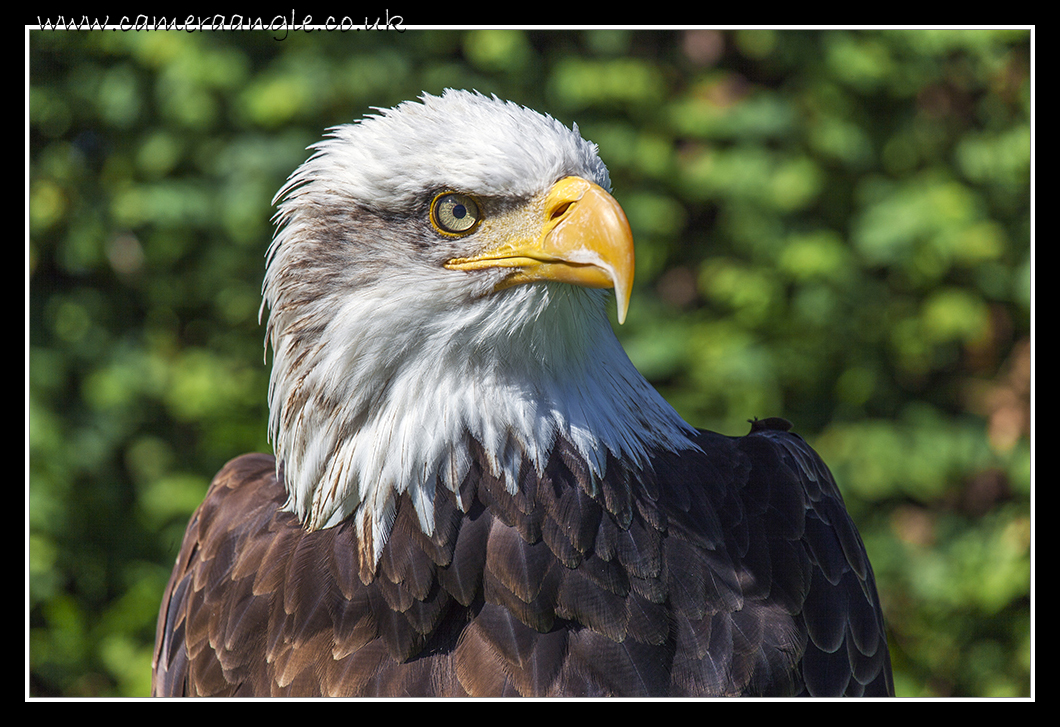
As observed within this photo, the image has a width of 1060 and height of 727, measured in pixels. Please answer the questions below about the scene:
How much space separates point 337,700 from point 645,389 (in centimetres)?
83

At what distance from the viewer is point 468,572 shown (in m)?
1.51

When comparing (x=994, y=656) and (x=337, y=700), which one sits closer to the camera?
(x=337, y=700)

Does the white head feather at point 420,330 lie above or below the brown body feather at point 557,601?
above

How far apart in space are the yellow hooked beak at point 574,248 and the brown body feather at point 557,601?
330 mm

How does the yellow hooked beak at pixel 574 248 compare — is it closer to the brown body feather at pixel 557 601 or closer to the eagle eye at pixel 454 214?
the eagle eye at pixel 454 214

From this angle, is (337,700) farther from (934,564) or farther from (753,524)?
(934,564)

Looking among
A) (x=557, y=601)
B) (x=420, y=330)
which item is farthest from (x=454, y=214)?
(x=557, y=601)

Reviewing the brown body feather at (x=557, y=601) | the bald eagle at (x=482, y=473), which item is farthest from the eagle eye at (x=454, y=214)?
the brown body feather at (x=557, y=601)

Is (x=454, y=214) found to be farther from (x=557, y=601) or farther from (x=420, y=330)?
(x=557, y=601)

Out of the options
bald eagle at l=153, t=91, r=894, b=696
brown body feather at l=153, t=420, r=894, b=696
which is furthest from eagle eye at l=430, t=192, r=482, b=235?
brown body feather at l=153, t=420, r=894, b=696

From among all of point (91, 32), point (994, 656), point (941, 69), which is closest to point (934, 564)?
point (994, 656)

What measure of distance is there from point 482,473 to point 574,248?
1.50ft

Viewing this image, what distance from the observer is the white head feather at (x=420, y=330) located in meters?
1.48

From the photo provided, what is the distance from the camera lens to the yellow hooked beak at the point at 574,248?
1.40 metres
